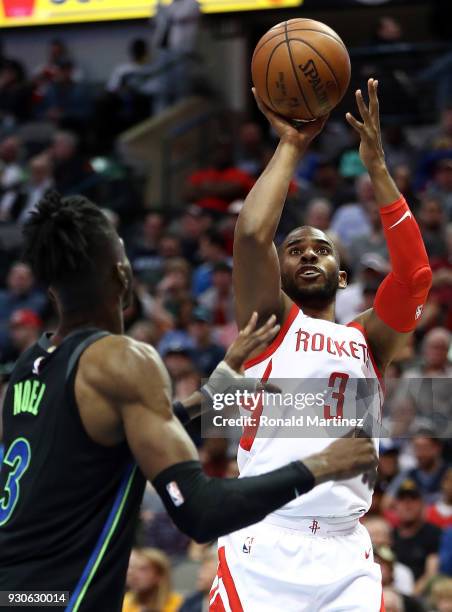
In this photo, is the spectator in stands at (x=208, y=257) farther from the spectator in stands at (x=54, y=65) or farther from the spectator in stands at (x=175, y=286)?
the spectator in stands at (x=54, y=65)

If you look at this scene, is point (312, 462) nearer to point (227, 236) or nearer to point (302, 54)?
point (302, 54)

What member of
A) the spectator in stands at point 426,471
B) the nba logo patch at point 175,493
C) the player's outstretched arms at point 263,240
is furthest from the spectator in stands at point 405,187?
the nba logo patch at point 175,493

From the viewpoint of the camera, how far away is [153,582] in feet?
23.2

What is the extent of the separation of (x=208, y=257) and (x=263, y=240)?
6780 mm

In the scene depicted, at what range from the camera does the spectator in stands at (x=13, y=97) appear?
1515 cm

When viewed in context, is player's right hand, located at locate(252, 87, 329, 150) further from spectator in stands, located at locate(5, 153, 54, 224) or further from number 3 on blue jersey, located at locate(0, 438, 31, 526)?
spectator in stands, located at locate(5, 153, 54, 224)

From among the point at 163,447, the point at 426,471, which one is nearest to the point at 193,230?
the point at 426,471

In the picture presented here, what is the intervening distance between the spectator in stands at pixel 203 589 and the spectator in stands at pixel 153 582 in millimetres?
156

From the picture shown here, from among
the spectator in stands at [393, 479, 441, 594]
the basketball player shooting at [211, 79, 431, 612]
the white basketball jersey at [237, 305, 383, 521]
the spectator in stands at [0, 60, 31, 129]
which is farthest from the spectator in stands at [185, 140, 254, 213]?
the white basketball jersey at [237, 305, 383, 521]

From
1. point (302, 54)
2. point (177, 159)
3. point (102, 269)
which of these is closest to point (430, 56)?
point (177, 159)

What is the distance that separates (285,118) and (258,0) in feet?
26.6

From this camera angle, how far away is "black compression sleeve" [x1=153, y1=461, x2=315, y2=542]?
10.5 ft

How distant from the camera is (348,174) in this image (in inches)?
488

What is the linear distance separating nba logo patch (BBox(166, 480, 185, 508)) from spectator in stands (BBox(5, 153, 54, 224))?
10332 millimetres
